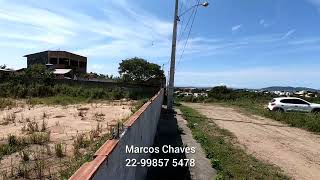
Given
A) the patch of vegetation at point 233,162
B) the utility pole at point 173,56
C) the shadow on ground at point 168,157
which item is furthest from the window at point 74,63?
the patch of vegetation at point 233,162

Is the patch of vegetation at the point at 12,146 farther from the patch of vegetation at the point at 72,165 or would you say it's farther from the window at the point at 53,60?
the window at the point at 53,60

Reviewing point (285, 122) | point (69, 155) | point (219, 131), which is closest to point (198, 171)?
point (69, 155)

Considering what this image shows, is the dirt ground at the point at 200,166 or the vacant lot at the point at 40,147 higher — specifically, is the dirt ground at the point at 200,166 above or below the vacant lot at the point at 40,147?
below

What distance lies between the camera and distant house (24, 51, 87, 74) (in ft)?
270

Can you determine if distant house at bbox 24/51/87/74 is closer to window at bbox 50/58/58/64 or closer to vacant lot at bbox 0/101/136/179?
window at bbox 50/58/58/64

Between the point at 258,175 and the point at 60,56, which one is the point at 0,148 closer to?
the point at 258,175

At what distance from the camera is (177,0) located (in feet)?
99.8

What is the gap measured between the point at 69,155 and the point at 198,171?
139 inches

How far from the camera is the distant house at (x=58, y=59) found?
82.3 m


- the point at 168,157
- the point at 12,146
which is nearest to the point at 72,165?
the point at 168,157

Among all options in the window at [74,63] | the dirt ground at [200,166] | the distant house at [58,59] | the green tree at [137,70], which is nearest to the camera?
the dirt ground at [200,166]

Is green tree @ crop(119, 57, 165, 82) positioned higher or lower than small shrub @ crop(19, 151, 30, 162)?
higher

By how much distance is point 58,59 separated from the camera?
83312 mm

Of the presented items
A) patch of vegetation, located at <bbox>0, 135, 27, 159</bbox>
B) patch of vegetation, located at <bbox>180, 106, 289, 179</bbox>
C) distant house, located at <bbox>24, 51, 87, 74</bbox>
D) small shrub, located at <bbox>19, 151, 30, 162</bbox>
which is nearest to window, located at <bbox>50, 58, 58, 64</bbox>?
distant house, located at <bbox>24, 51, 87, 74</bbox>
